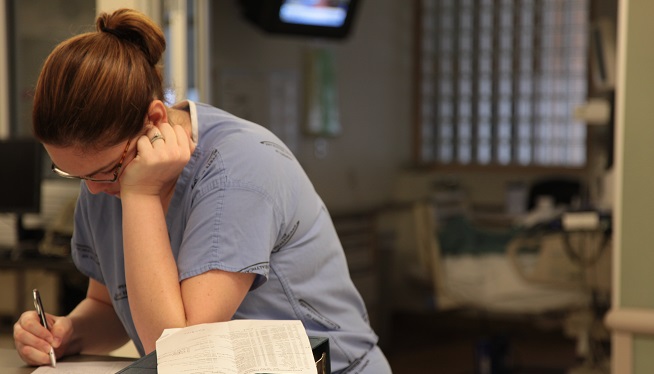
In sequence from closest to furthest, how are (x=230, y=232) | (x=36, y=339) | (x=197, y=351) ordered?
(x=197, y=351), (x=230, y=232), (x=36, y=339)

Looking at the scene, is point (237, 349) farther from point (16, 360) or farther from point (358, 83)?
point (358, 83)

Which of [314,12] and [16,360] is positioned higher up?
[314,12]

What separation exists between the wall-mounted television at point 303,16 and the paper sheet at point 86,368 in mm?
3186

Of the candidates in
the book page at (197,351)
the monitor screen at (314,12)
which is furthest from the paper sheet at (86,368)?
the monitor screen at (314,12)

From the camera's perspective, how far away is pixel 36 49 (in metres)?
3.62

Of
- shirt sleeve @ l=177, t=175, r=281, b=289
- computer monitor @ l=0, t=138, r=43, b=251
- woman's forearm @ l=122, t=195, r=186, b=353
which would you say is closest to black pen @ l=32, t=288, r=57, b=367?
woman's forearm @ l=122, t=195, r=186, b=353

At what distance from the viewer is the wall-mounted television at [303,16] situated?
428cm

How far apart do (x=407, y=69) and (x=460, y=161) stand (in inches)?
29.4

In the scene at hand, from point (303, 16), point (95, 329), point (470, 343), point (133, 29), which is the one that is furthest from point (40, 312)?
point (470, 343)

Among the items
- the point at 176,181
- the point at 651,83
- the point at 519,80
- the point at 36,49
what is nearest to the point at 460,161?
the point at 519,80

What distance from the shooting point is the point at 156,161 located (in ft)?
3.96

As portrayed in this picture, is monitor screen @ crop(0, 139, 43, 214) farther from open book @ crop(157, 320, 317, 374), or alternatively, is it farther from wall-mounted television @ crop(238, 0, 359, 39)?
open book @ crop(157, 320, 317, 374)

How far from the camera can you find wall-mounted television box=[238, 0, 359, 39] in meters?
4.28

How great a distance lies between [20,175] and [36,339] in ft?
8.17
